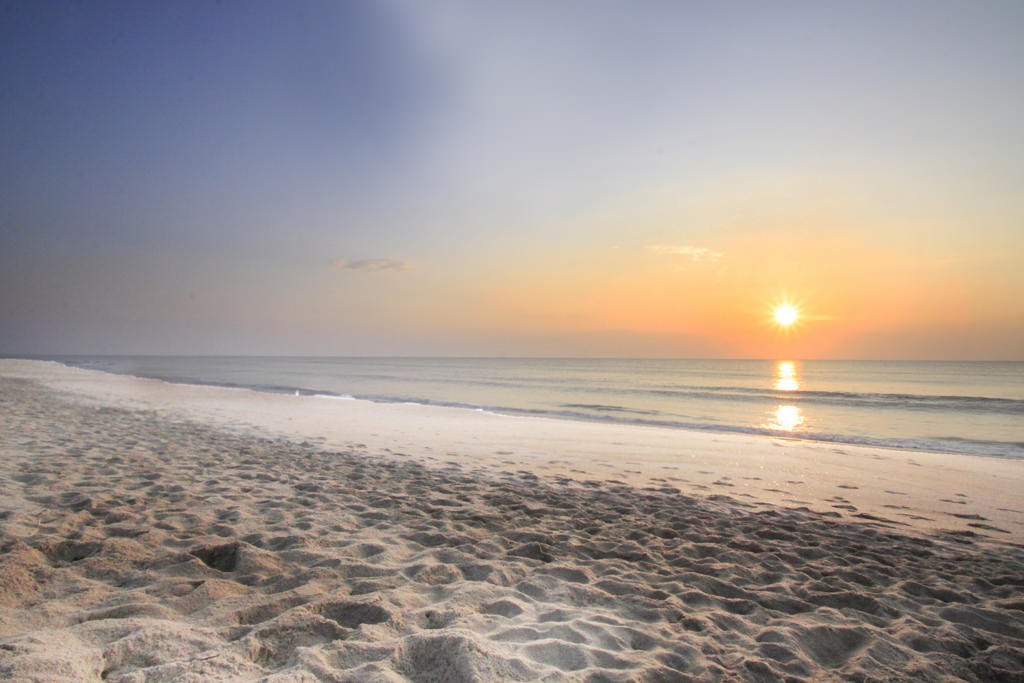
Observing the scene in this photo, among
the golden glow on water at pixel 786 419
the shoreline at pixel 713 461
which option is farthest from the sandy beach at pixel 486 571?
the golden glow on water at pixel 786 419

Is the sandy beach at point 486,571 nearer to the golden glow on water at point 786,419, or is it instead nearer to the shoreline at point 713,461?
the shoreline at point 713,461

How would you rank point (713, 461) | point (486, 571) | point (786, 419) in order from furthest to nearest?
point (786, 419)
point (713, 461)
point (486, 571)

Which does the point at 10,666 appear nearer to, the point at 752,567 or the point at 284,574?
the point at 284,574

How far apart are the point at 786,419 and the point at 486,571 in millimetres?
20604

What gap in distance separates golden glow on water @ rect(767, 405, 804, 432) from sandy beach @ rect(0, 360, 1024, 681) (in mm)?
9264

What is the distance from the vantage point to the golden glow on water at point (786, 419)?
1858 cm

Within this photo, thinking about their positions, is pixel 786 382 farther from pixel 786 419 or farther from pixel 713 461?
pixel 713 461

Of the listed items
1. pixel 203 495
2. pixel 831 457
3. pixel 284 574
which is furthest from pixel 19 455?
pixel 831 457

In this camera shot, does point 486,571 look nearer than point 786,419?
Yes

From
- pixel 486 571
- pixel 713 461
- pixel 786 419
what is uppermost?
pixel 486 571

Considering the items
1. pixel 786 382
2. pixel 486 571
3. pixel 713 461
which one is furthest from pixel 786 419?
pixel 786 382

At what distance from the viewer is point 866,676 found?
3.11 m

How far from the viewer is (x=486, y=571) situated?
173 inches

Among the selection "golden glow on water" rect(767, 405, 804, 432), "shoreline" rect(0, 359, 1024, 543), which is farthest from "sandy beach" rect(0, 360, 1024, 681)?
"golden glow on water" rect(767, 405, 804, 432)
